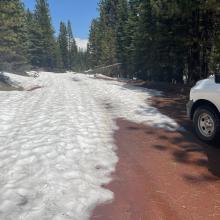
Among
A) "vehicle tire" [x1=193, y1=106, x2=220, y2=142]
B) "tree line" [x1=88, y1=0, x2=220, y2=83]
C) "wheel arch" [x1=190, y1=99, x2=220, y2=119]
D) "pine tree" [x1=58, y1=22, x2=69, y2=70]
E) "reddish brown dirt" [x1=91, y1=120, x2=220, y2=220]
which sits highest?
"pine tree" [x1=58, y1=22, x2=69, y2=70]

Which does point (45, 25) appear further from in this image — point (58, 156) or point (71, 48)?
point (58, 156)

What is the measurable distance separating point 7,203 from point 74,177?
4.48 feet

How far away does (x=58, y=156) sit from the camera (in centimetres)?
705

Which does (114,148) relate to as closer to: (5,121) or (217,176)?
(217,176)

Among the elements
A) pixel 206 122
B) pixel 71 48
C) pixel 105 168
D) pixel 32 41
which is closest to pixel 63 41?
pixel 71 48

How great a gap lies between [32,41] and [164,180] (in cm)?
6727

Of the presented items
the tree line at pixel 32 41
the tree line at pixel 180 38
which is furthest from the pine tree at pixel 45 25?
the tree line at pixel 180 38

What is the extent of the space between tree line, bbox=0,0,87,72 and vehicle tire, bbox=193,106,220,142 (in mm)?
22315

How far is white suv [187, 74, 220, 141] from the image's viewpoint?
7828 millimetres

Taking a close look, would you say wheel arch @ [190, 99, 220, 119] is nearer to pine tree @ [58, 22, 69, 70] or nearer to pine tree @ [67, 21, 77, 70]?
pine tree @ [58, 22, 69, 70]

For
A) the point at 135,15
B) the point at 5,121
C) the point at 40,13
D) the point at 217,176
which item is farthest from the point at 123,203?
the point at 40,13

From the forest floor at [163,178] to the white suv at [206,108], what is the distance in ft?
1.13

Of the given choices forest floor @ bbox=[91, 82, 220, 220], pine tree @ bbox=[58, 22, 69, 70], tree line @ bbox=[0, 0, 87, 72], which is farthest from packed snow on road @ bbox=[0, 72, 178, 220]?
pine tree @ bbox=[58, 22, 69, 70]

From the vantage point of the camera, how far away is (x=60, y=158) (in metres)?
6.95
